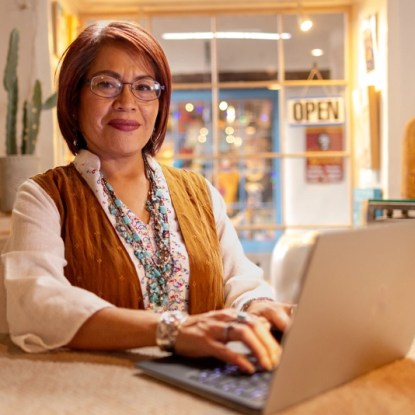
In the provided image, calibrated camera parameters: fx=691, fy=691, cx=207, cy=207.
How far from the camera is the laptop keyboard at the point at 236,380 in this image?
0.71m

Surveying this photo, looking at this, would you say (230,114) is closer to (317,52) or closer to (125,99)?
(317,52)

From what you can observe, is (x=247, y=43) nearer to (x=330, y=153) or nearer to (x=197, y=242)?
(x=330, y=153)

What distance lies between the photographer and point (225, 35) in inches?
215

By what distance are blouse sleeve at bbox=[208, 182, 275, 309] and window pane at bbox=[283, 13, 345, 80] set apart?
165 inches

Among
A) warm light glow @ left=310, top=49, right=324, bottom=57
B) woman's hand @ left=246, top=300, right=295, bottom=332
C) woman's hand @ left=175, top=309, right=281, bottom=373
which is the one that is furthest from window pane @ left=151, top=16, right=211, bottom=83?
woman's hand @ left=175, top=309, right=281, bottom=373

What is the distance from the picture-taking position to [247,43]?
18.0 ft

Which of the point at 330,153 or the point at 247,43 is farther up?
the point at 247,43

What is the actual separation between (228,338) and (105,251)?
43 cm

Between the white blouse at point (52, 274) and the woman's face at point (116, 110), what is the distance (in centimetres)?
4

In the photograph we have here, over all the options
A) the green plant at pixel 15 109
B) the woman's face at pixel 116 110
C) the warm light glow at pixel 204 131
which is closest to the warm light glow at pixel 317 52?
the warm light glow at pixel 204 131

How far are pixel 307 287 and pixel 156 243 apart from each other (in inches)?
26.1

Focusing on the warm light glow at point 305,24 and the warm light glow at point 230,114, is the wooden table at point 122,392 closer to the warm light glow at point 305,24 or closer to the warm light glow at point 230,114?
the warm light glow at point 305,24

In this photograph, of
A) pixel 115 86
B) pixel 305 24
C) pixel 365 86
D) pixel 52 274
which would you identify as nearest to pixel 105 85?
pixel 115 86

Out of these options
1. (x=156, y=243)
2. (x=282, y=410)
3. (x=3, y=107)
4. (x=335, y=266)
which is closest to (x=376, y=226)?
(x=335, y=266)
